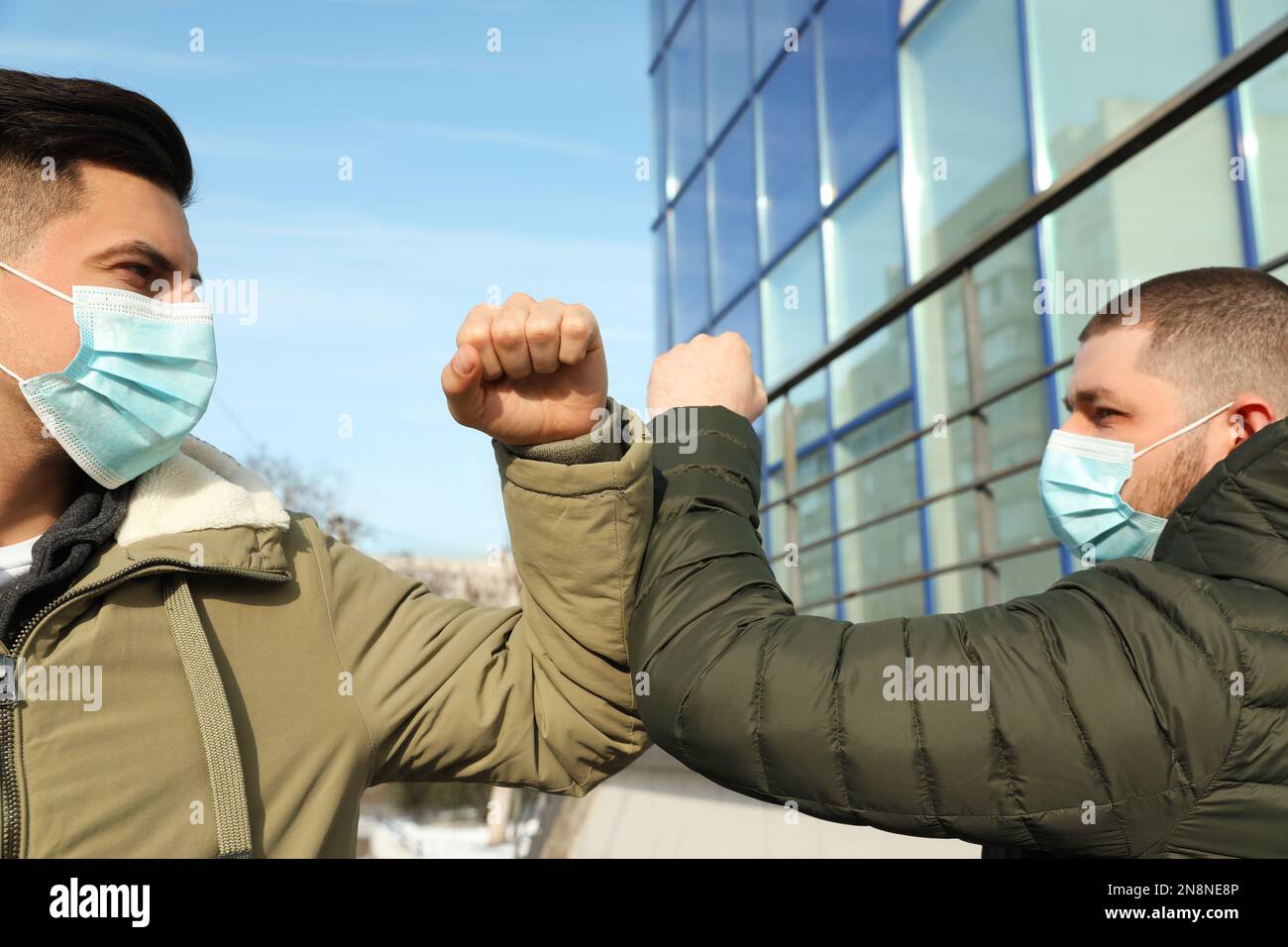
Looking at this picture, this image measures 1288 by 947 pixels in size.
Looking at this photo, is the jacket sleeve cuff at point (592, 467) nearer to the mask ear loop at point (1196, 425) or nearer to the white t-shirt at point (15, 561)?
the white t-shirt at point (15, 561)

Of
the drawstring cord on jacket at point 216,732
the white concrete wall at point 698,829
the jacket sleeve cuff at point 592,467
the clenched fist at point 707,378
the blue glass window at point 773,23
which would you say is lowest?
the white concrete wall at point 698,829

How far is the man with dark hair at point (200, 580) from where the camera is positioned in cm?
146

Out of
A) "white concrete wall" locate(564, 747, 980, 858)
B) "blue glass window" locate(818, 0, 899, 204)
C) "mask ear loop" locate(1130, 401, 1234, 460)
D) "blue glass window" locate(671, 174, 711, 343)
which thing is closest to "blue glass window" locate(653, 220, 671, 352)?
"blue glass window" locate(671, 174, 711, 343)

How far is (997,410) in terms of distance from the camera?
282 inches

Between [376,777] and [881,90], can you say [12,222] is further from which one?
[881,90]

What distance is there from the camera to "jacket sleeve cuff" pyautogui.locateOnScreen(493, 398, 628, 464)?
5.20 ft

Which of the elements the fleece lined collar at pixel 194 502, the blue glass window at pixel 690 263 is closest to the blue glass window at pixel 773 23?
the blue glass window at pixel 690 263

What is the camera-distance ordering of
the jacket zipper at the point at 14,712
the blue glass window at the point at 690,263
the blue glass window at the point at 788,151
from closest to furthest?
the jacket zipper at the point at 14,712, the blue glass window at the point at 788,151, the blue glass window at the point at 690,263

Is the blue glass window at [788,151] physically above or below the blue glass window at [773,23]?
below

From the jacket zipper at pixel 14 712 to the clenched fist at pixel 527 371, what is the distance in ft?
1.36

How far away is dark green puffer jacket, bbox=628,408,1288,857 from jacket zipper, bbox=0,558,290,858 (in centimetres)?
63

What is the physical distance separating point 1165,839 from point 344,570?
120cm

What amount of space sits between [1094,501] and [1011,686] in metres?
0.96

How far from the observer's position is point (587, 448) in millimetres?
1588
